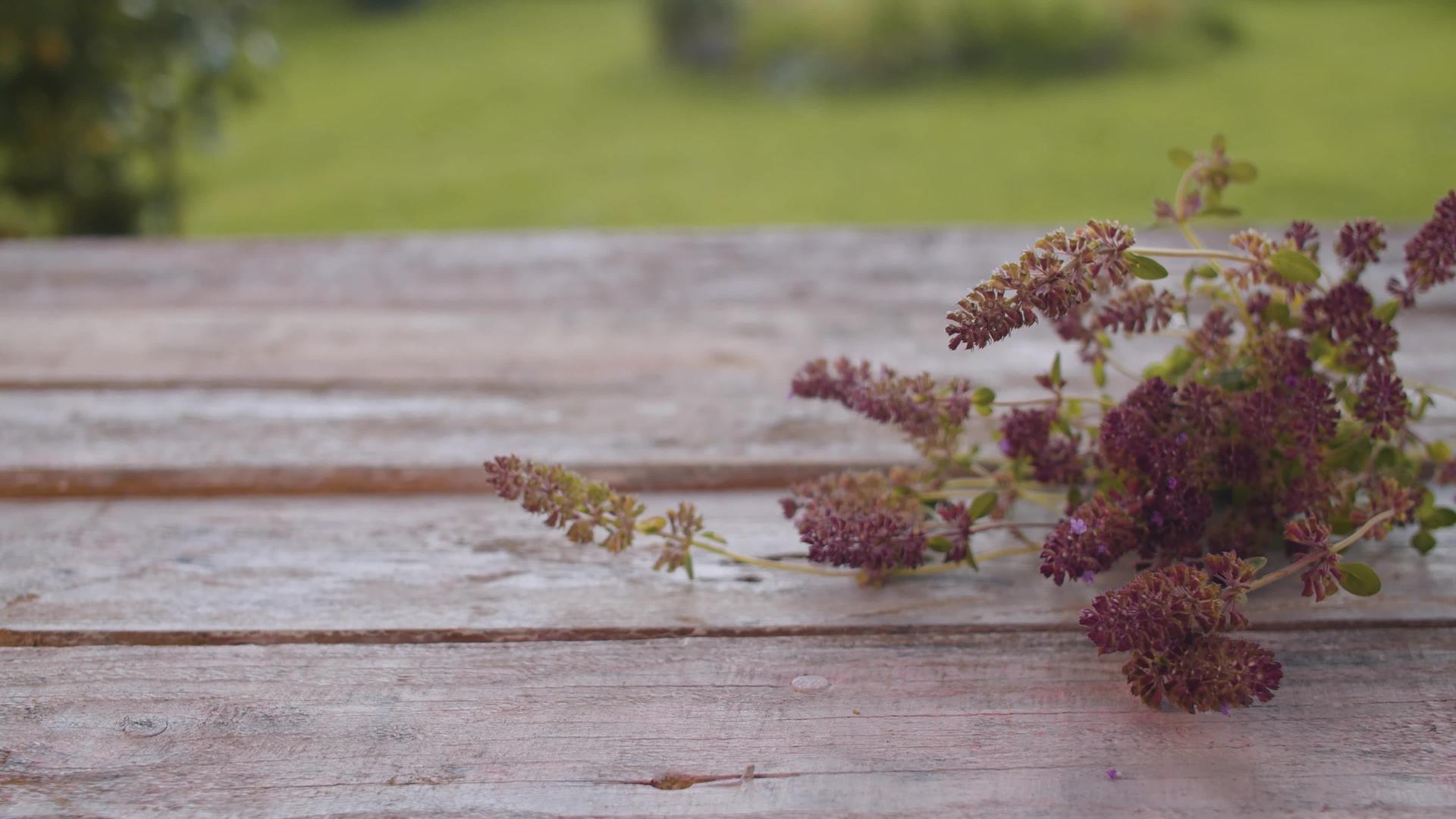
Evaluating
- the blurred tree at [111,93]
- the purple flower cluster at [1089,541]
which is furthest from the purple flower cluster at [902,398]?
the blurred tree at [111,93]

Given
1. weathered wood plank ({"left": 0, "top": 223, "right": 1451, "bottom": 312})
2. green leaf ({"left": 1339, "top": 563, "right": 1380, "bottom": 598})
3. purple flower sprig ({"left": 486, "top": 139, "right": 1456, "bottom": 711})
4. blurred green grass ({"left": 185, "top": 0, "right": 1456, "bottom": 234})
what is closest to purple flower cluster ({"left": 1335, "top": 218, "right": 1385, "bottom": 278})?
purple flower sprig ({"left": 486, "top": 139, "right": 1456, "bottom": 711})

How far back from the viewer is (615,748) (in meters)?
0.64

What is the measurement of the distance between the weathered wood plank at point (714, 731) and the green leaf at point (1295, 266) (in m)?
0.22

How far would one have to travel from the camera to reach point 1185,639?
64 centimetres

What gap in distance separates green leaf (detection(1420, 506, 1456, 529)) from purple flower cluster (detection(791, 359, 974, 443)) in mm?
309

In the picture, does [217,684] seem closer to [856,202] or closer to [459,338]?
[459,338]

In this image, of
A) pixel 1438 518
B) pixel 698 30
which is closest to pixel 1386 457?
pixel 1438 518

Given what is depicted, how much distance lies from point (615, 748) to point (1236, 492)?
1.46 ft

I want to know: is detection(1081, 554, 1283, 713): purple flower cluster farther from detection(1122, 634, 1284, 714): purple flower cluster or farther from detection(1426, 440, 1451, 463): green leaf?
detection(1426, 440, 1451, 463): green leaf

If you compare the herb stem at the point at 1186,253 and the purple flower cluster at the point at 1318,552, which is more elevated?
the herb stem at the point at 1186,253

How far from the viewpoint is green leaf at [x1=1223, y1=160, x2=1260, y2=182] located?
0.81 metres

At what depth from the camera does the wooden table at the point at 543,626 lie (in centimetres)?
62

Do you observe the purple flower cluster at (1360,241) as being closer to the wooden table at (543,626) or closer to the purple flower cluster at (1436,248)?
the purple flower cluster at (1436,248)

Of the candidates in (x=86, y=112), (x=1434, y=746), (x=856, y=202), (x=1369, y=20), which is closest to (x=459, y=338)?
(x=1434, y=746)
